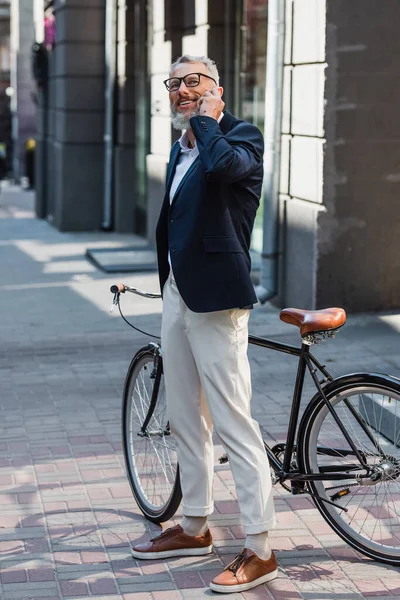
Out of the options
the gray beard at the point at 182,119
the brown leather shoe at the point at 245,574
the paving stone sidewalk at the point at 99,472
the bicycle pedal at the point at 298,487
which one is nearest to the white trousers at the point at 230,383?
the brown leather shoe at the point at 245,574

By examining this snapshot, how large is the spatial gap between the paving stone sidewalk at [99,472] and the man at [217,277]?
0.30 m

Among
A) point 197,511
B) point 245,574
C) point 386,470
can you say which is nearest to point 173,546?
point 197,511

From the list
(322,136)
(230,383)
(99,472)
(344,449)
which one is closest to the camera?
(230,383)

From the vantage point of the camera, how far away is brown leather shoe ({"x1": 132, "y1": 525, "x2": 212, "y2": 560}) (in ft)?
14.7

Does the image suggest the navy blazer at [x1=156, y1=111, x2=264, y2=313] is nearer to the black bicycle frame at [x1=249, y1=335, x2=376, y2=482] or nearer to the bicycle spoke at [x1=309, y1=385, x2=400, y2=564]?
the black bicycle frame at [x1=249, y1=335, x2=376, y2=482]

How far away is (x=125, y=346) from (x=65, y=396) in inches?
59.7

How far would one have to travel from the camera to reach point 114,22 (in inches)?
660

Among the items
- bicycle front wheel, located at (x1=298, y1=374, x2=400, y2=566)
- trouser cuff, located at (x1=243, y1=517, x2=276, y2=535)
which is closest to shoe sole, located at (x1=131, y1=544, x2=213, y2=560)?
trouser cuff, located at (x1=243, y1=517, x2=276, y2=535)

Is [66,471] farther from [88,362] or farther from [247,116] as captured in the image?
[247,116]

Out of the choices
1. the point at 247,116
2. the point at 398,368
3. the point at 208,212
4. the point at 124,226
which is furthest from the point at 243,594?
the point at 124,226

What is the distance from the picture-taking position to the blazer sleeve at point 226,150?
13.1 ft

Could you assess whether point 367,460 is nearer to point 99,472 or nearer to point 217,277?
point 217,277

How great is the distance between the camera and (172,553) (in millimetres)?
4480

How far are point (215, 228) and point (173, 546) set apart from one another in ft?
4.17
